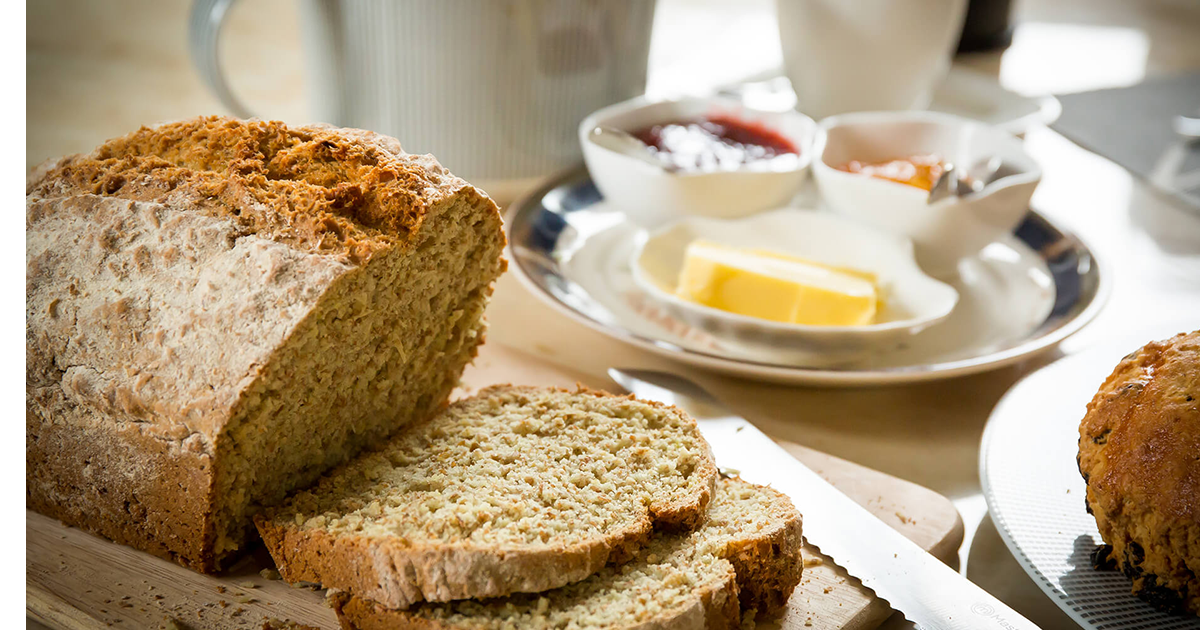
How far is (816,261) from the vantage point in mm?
2494

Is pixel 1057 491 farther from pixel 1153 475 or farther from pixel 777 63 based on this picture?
pixel 777 63

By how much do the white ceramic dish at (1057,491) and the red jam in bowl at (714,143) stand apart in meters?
1.07

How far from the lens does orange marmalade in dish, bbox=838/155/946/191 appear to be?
8.88 feet

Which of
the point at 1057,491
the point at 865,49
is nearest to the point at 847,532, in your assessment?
the point at 1057,491

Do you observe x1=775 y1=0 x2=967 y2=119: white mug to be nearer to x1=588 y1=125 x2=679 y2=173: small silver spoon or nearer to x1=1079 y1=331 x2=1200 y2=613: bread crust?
x1=588 y1=125 x2=679 y2=173: small silver spoon

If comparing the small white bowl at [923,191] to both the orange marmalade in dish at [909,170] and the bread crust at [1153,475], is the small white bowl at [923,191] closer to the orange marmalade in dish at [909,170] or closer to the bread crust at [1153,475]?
the orange marmalade in dish at [909,170]

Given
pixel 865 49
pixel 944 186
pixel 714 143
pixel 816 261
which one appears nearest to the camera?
pixel 816 261

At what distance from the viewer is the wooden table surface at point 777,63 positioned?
212 cm

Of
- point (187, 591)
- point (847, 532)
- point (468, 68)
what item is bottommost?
point (187, 591)

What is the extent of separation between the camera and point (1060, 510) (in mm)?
1691

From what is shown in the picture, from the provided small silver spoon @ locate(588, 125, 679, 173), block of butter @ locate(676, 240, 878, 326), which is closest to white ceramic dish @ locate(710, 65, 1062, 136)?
small silver spoon @ locate(588, 125, 679, 173)

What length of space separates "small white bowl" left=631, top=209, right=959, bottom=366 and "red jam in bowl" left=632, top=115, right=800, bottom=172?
23cm

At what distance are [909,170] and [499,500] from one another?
164 cm
